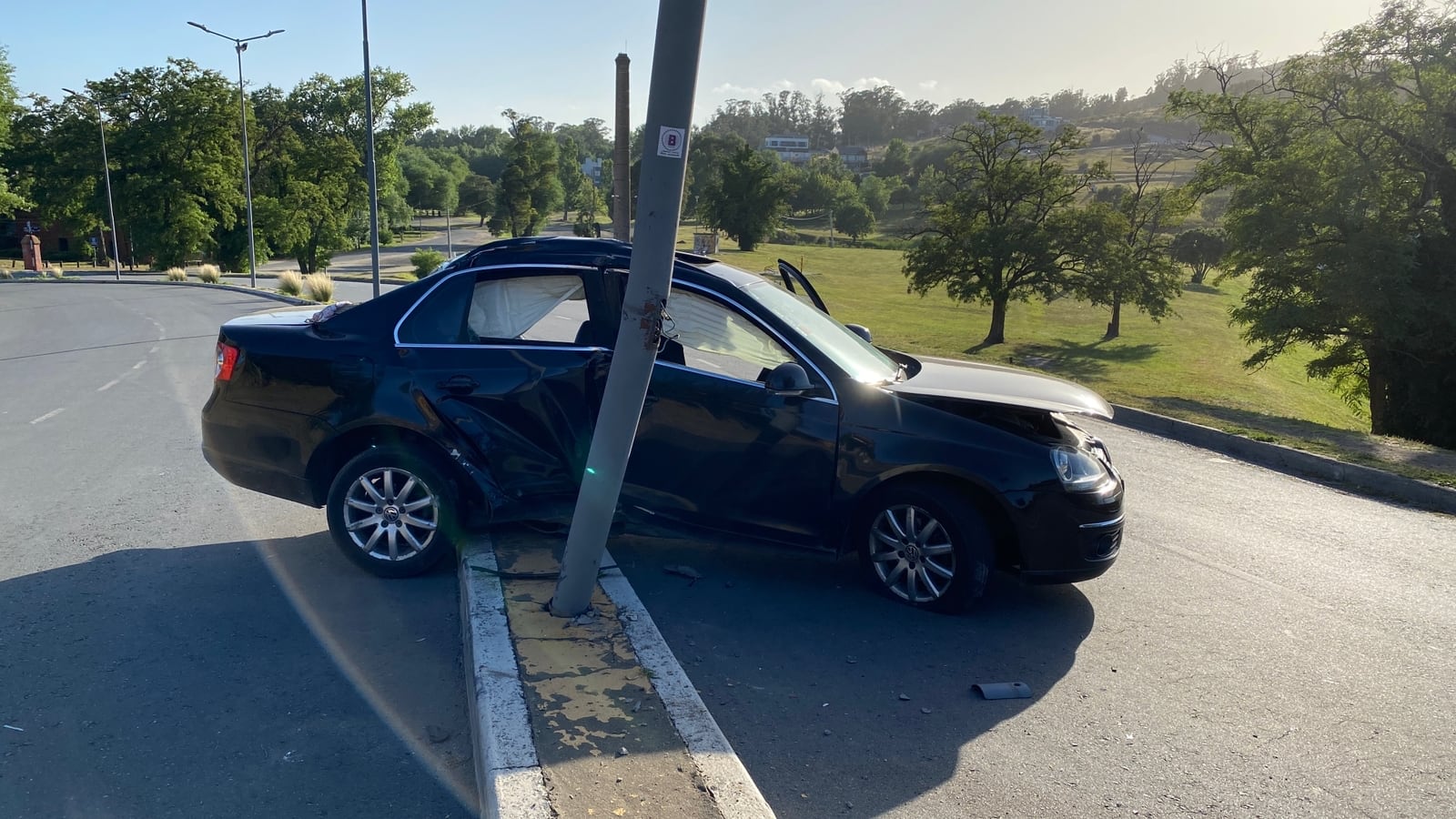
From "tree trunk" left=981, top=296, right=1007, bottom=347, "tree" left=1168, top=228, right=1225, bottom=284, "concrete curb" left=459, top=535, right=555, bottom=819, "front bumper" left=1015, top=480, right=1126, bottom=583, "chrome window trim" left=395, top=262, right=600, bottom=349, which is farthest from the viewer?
"tree" left=1168, top=228, right=1225, bottom=284

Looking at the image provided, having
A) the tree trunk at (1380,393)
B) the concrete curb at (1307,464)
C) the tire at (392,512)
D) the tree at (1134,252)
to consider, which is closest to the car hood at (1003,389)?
the tire at (392,512)

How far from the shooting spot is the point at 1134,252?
36.9 metres

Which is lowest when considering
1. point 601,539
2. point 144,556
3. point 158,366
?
point 158,366

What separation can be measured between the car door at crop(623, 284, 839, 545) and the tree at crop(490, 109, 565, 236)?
73487 millimetres

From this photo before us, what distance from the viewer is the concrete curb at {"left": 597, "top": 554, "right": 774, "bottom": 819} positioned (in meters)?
3.17

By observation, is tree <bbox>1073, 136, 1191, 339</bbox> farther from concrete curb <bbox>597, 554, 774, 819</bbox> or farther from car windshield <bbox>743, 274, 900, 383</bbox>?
concrete curb <bbox>597, 554, 774, 819</bbox>

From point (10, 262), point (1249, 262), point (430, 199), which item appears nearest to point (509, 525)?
point (1249, 262)

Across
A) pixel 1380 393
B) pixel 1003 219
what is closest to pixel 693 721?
pixel 1380 393

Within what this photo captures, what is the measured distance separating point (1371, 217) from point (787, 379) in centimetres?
1984

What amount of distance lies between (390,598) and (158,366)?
12514mm

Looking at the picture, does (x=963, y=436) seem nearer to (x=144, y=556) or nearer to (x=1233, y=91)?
(x=144, y=556)

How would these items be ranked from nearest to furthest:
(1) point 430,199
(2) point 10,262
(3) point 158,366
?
(3) point 158,366 → (2) point 10,262 → (1) point 430,199

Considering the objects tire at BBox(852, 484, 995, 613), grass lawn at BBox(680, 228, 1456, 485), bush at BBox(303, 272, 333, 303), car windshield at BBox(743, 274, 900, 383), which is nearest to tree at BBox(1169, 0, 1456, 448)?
grass lawn at BBox(680, 228, 1456, 485)

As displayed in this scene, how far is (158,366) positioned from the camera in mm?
15320
